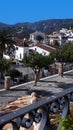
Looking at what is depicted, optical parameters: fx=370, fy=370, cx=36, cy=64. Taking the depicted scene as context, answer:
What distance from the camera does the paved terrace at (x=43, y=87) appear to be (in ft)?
92.6

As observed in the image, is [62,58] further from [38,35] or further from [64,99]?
[38,35]

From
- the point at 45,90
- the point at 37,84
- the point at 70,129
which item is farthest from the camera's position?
the point at 37,84

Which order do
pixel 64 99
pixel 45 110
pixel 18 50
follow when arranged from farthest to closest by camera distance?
pixel 18 50 < pixel 64 99 < pixel 45 110

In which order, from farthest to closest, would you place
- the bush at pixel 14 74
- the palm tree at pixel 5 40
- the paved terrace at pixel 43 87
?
1. the palm tree at pixel 5 40
2. the bush at pixel 14 74
3. the paved terrace at pixel 43 87

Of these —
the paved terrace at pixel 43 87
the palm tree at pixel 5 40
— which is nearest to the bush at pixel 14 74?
the paved terrace at pixel 43 87

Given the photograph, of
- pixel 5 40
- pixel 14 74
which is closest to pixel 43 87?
pixel 14 74

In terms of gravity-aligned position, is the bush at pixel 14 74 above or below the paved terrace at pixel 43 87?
above

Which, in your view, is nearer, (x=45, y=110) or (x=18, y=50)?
(x=45, y=110)

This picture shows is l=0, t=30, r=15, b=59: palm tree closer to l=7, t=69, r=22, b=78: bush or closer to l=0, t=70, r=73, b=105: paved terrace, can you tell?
l=7, t=69, r=22, b=78: bush

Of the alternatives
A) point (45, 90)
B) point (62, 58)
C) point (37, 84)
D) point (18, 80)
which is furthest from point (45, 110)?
point (62, 58)

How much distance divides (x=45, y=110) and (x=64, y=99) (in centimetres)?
42

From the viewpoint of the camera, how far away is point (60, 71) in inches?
1563

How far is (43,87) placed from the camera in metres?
33.3

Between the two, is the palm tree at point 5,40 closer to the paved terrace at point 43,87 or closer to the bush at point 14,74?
the bush at point 14,74
